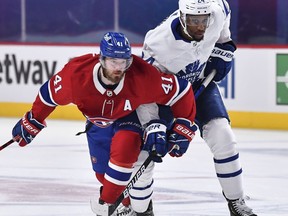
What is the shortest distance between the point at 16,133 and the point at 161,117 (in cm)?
61

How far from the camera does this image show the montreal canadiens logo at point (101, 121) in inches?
186

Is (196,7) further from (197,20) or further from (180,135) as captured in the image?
(180,135)

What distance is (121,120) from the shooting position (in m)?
4.74

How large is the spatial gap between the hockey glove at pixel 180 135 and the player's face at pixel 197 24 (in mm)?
372

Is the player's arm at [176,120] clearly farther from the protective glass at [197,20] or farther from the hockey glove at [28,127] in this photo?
the hockey glove at [28,127]

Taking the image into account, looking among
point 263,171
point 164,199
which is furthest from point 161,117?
point 263,171

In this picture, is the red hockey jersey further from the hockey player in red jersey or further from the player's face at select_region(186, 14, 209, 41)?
the player's face at select_region(186, 14, 209, 41)

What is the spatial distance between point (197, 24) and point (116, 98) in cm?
50

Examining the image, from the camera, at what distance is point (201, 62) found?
5039 millimetres

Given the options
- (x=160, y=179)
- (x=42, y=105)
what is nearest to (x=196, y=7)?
(x=42, y=105)

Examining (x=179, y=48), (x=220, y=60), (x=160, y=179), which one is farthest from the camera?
(x=160, y=179)

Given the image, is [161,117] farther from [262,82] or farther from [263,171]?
[262,82]

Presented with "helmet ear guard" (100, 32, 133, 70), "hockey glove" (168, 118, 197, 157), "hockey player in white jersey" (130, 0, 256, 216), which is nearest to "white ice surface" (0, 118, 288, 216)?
"hockey player in white jersey" (130, 0, 256, 216)

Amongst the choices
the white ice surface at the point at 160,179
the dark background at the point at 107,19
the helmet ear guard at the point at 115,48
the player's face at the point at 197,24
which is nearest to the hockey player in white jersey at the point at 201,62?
the player's face at the point at 197,24
